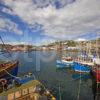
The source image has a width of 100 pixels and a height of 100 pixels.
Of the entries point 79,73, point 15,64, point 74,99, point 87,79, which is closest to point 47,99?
point 74,99

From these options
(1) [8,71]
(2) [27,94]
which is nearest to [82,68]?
(1) [8,71]

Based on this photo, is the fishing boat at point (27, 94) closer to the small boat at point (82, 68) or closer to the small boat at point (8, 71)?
the small boat at point (8, 71)

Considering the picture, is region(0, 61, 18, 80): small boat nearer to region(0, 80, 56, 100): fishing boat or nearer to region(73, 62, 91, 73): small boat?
region(0, 80, 56, 100): fishing boat

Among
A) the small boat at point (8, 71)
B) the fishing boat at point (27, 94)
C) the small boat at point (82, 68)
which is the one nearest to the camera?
the fishing boat at point (27, 94)

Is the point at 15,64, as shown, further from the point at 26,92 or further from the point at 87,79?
the point at 26,92

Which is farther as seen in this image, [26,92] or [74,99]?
[74,99]

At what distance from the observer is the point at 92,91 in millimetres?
35625

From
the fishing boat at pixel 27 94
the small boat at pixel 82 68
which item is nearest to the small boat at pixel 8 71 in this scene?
the fishing boat at pixel 27 94

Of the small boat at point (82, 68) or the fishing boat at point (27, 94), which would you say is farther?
the small boat at point (82, 68)

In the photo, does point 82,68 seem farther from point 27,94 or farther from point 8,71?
point 27,94

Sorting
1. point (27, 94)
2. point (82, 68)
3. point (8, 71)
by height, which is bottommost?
point (82, 68)

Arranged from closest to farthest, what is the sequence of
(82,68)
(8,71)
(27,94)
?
(27,94) < (8,71) < (82,68)

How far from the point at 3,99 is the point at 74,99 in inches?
653

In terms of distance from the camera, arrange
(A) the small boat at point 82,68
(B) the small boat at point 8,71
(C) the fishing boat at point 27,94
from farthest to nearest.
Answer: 1. (A) the small boat at point 82,68
2. (B) the small boat at point 8,71
3. (C) the fishing boat at point 27,94
